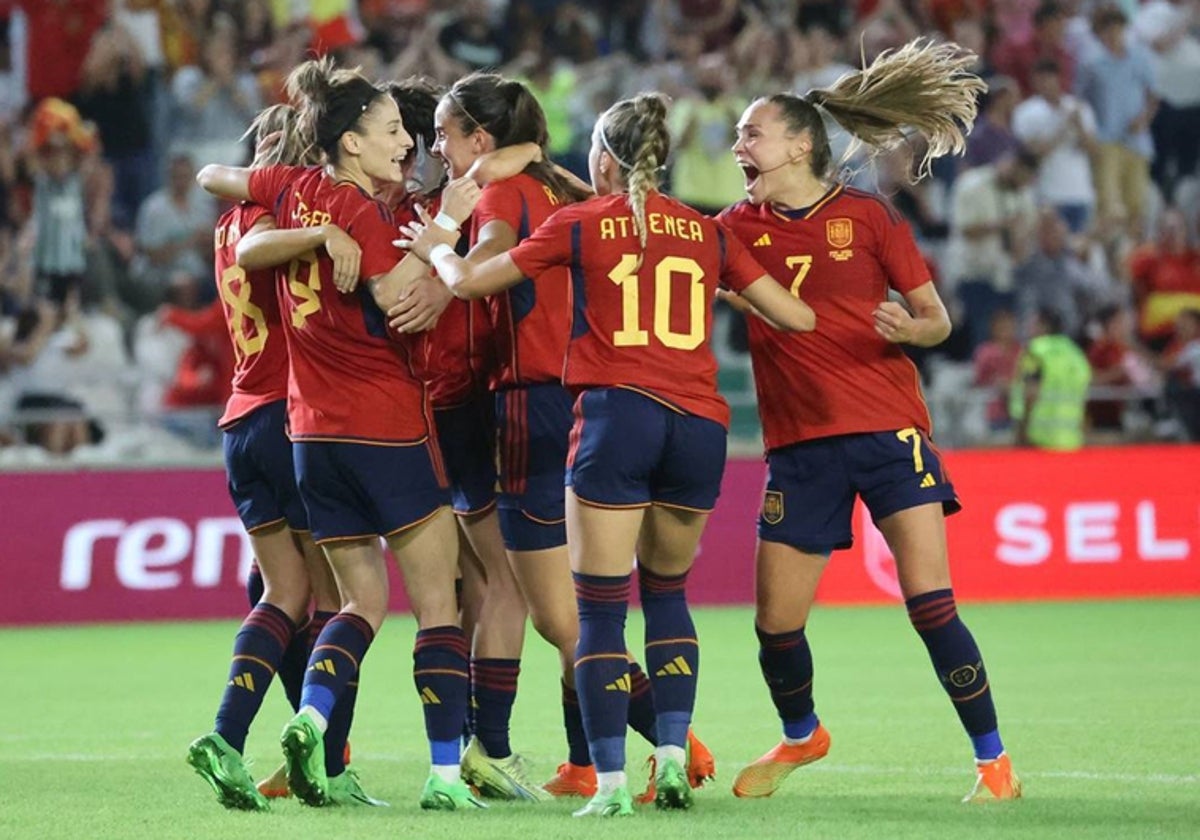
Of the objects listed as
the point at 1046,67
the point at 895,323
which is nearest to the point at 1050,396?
the point at 1046,67

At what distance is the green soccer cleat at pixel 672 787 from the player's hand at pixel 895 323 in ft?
4.98

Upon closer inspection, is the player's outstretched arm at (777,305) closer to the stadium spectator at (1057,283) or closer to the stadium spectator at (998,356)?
the stadium spectator at (998,356)

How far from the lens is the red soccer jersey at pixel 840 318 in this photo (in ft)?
21.8

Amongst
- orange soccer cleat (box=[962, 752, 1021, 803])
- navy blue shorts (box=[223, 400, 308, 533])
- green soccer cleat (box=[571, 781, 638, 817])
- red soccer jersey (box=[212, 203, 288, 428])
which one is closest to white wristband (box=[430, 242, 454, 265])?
red soccer jersey (box=[212, 203, 288, 428])

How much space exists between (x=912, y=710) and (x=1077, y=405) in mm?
7012

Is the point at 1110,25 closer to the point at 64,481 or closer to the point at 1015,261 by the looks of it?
the point at 1015,261

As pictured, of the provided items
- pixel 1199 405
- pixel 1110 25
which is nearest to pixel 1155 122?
pixel 1110 25

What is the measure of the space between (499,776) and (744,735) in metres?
1.74

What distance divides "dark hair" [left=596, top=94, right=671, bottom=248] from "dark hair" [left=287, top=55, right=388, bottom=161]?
30.8 inches

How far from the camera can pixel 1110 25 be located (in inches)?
727

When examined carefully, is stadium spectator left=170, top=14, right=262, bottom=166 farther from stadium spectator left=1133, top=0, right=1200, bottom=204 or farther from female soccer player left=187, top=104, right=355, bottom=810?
female soccer player left=187, top=104, right=355, bottom=810

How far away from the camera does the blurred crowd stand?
48.5 ft

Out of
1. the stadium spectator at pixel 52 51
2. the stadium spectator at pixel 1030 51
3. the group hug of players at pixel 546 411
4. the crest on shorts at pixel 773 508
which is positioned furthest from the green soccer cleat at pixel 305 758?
the stadium spectator at pixel 1030 51

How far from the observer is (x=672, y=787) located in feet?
20.0
